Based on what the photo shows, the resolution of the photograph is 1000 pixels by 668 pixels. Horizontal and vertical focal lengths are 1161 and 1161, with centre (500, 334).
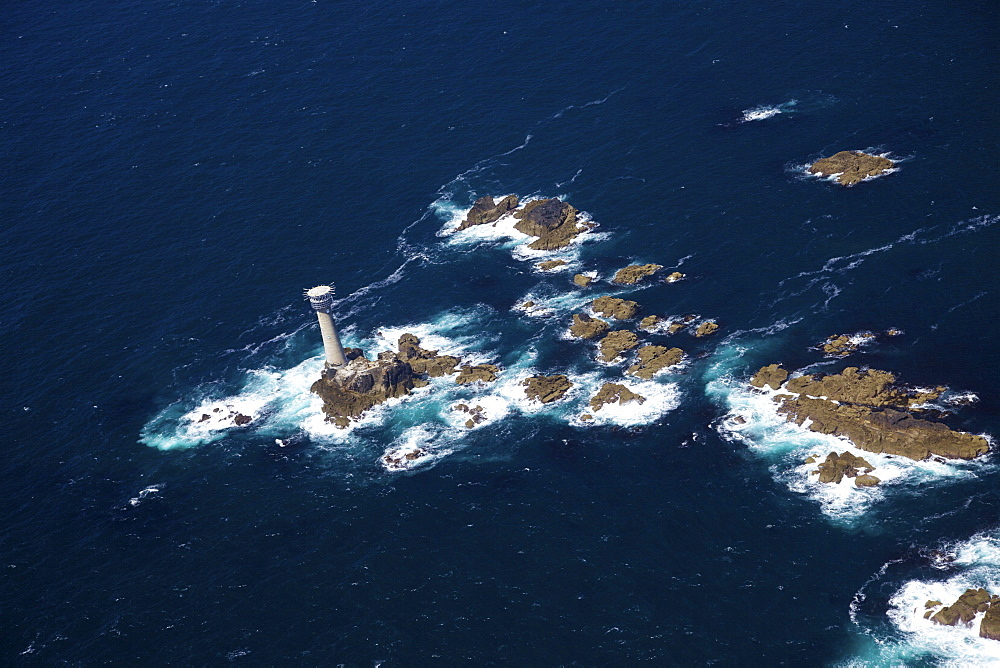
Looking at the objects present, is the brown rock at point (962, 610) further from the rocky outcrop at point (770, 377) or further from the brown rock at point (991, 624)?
the rocky outcrop at point (770, 377)

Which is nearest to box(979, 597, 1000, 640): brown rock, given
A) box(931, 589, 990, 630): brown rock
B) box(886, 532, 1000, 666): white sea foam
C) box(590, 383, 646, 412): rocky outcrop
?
box(886, 532, 1000, 666): white sea foam

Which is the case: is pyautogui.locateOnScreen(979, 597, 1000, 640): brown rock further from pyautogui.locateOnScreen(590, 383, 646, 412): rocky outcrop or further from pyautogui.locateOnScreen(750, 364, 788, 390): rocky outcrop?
pyautogui.locateOnScreen(590, 383, 646, 412): rocky outcrop

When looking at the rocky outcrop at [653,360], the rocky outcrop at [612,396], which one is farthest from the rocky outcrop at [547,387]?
the rocky outcrop at [653,360]

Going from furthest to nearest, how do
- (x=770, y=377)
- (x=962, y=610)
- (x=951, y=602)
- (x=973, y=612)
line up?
(x=770, y=377) < (x=951, y=602) < (x=962, y=610) < (x=973, y=612)

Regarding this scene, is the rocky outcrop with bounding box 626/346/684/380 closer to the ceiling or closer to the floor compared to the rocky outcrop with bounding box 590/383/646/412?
closer to the ceiling

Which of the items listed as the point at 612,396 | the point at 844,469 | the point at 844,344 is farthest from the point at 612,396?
the point at 844,344

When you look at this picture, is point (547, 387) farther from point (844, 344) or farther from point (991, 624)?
point (991, 624)

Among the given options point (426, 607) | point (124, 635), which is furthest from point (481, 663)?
point (124, 635)
